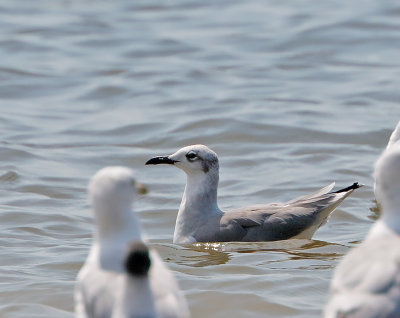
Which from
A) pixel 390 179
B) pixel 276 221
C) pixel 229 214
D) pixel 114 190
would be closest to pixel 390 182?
pixel 390 179

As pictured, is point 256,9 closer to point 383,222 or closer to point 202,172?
point 202,172

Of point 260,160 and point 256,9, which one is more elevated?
point 256,9

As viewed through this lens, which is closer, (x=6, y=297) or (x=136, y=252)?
(x=136, y=252)

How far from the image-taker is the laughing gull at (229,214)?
9.56 meters

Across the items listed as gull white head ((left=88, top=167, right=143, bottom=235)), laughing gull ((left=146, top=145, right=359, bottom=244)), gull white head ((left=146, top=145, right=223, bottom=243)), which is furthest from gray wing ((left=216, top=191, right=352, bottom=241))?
gull white head ((left=88, top=167, right=143, bottom=235))

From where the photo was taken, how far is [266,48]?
20.2 m

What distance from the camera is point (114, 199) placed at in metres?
5.57

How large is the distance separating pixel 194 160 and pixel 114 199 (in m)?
4.47

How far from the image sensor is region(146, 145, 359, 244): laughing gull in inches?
376

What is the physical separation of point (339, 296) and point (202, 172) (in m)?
4.67

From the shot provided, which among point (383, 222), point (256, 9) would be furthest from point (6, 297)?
point (256, 9)

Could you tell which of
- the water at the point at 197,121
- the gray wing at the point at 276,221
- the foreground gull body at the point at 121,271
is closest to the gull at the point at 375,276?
the foreground gull body at the point at 121,271

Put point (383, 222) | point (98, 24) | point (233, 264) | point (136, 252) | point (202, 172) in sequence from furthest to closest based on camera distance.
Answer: point (98, 24), point (202, 172), point (233, 264), point (383, 222), point (136, 252)

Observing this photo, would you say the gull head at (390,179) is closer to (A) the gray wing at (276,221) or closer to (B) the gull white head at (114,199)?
(B) the gull white head at (114,199)
